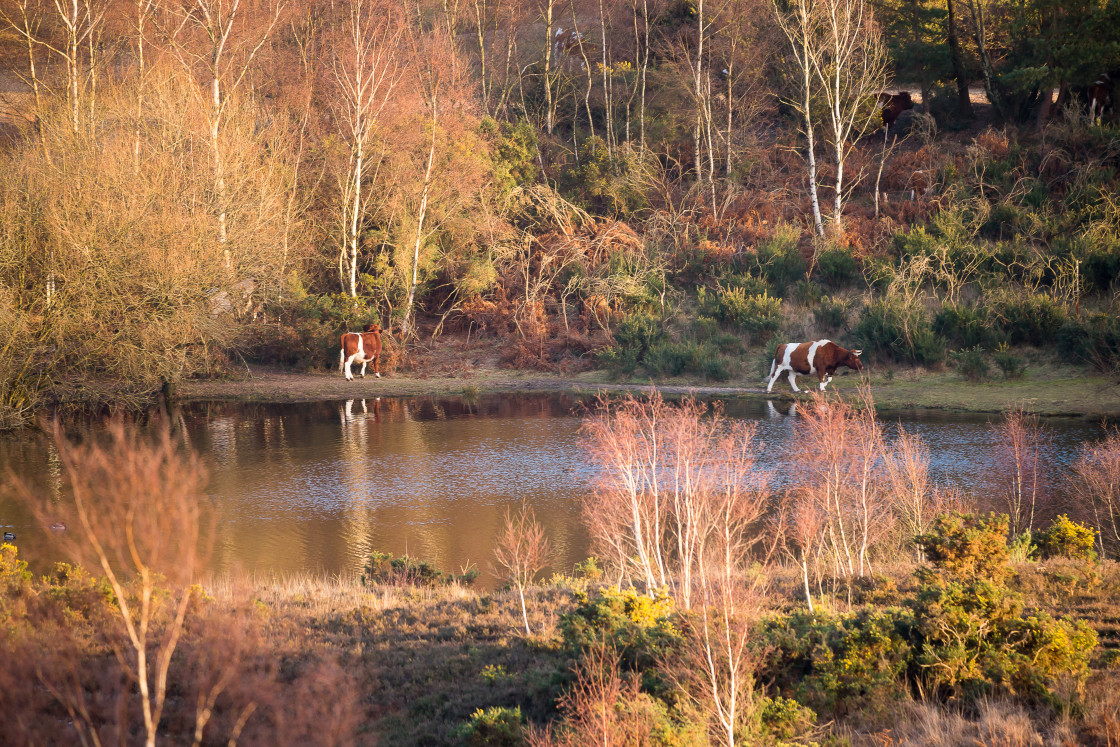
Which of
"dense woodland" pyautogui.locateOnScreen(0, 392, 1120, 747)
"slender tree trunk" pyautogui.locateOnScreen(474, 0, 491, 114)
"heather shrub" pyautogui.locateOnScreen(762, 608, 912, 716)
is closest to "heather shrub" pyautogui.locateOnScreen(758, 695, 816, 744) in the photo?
"dense woodland" pyautogui.locateOnScreen(0, 392, 1120, 747)

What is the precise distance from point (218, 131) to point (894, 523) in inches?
846

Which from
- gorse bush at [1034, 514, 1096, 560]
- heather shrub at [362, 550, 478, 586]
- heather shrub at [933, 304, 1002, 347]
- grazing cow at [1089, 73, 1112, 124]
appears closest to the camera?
gorse bush at [1034, 514, 1096, 560]

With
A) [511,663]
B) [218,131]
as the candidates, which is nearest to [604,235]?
[218,131]

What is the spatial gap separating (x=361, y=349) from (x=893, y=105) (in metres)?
25.0

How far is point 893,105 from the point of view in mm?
35250

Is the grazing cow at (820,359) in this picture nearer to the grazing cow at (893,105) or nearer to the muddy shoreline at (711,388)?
the muddy shoreline at (711,388)

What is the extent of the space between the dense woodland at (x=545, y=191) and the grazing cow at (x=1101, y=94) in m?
0.37

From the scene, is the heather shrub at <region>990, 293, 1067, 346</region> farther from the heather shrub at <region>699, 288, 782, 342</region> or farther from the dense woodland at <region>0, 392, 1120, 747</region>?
the dense woodland at <region>0, 392, 1120, 747</region>

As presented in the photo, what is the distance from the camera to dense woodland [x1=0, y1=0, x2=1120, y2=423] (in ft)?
63.7

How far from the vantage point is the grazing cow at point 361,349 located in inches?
1011

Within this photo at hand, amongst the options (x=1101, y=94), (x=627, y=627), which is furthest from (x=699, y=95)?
(x=627, y=627)

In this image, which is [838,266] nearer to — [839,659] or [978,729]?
[839,659]

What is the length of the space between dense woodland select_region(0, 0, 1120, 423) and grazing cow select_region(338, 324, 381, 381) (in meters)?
1.35

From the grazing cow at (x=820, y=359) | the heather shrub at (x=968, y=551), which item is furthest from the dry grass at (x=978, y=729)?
the grazing cow at (x=820, y=359)
